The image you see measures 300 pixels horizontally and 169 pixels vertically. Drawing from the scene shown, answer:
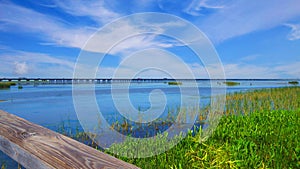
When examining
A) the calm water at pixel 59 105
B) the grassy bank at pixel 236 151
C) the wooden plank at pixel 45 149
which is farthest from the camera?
the calm water at pixel 59 105

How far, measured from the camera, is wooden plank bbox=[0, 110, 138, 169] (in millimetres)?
1299

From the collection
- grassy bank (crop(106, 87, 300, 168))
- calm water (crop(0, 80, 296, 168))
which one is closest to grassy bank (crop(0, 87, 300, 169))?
grassy bank (crop(106, 87, 300, 168))

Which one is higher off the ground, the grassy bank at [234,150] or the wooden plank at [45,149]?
the wooden plank at [45,149]

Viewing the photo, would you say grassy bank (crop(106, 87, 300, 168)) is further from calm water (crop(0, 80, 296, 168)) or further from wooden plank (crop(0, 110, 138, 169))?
wooden plank (crop(0, 110, 138, 169))

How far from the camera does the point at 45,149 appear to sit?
1565mm

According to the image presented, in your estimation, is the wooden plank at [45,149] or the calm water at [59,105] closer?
the wooden plank at [45,149]

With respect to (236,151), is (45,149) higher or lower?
higher

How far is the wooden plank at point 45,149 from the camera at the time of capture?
1299 mm

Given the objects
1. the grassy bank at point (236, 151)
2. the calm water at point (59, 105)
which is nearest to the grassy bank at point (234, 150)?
the grassy bank at point (236, 151)

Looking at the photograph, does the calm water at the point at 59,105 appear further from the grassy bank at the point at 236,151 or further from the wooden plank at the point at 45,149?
the wooden plank at the point at 45,149

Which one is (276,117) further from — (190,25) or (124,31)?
(124,31)

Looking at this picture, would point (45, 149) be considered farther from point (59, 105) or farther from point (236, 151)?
point (59, 105)

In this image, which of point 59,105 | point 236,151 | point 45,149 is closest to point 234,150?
point 236,151

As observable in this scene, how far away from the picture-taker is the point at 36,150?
5.28ft
